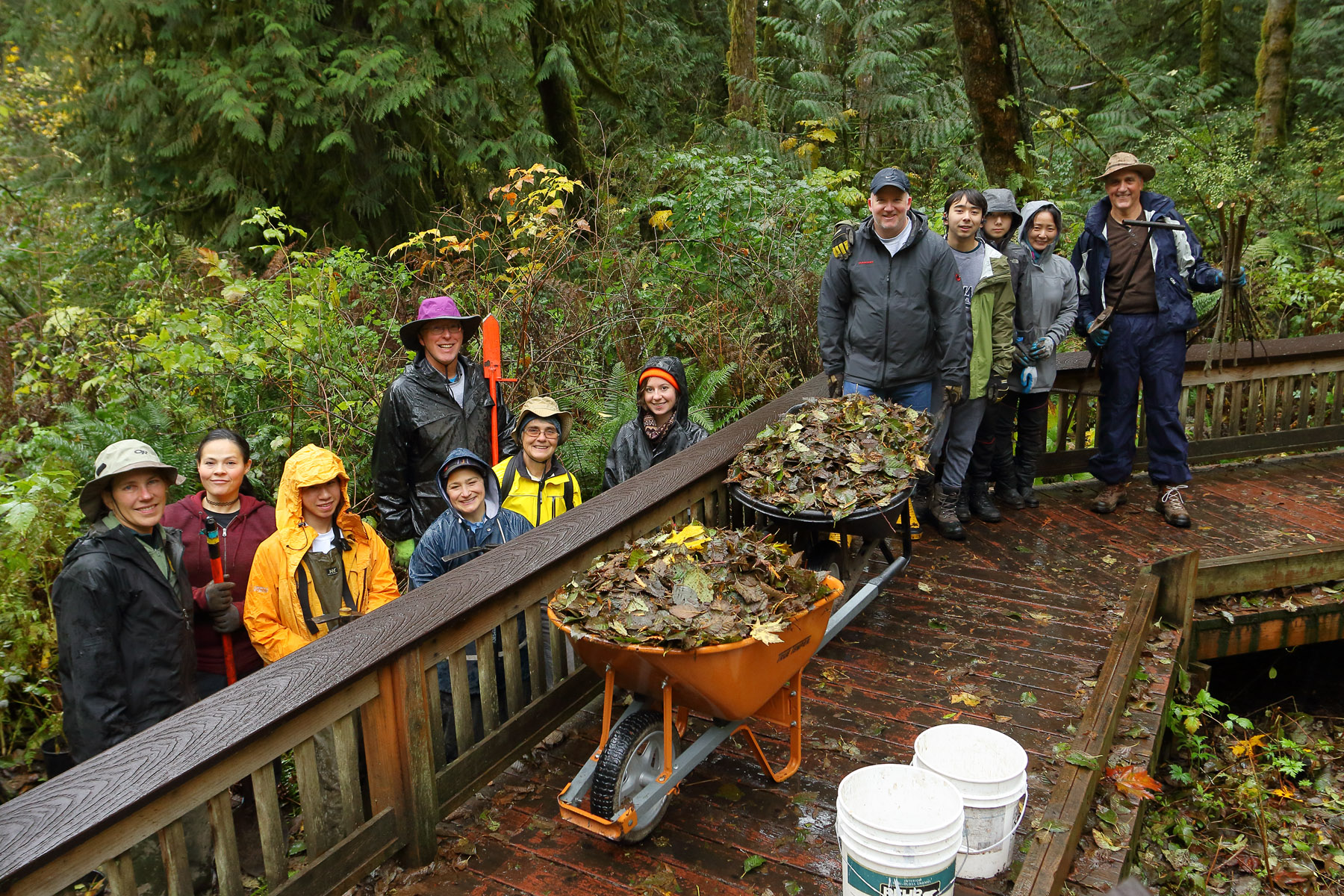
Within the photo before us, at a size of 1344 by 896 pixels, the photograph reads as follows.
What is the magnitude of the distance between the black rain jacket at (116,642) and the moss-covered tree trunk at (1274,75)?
16.8 metres

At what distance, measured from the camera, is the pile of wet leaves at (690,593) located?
10.0 feet

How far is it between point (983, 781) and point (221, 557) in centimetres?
349

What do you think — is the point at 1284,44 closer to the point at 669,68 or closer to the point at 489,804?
the point at 669,68

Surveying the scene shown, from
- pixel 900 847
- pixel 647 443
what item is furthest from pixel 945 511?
pixel 900 847

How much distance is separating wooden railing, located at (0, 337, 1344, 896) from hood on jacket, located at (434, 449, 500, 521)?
0.52 meters

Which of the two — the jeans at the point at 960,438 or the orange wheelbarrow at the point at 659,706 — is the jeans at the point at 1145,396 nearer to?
the jeans at the point at 960,438

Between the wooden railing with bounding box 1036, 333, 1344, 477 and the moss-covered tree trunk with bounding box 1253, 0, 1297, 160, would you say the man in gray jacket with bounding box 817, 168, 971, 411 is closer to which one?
the wooden railing with bounding box 1036, 333, 1344, 477

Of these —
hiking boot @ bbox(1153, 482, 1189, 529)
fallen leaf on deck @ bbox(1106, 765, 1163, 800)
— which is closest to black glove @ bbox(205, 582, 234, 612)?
fallen leaf on deck @ bbox(1106, 765, 1163, 800)

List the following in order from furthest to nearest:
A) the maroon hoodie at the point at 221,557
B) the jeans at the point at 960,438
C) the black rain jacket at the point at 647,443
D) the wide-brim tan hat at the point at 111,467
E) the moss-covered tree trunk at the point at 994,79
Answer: the moss-covered tree trunk at the point at 994,79, the jeans at the point at 960,438, the black rain jacket at the point at 647,443, the maroon hoodie at the point at 221,557, the wide-brim tan hat at the point at 111,467

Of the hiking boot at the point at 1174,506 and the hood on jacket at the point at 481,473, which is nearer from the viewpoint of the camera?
the hood on jacket at the point at 481,473

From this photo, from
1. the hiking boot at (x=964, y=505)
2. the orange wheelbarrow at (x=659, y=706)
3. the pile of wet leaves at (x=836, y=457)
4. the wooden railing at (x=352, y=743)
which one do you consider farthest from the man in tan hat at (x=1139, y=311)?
the orange wheelbarrow at (x=659, y=706)

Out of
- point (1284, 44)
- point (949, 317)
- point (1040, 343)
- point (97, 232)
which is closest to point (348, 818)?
point (949, 317)

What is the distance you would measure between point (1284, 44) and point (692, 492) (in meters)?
15.4

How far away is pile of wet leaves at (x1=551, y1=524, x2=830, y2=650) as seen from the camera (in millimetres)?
3055
